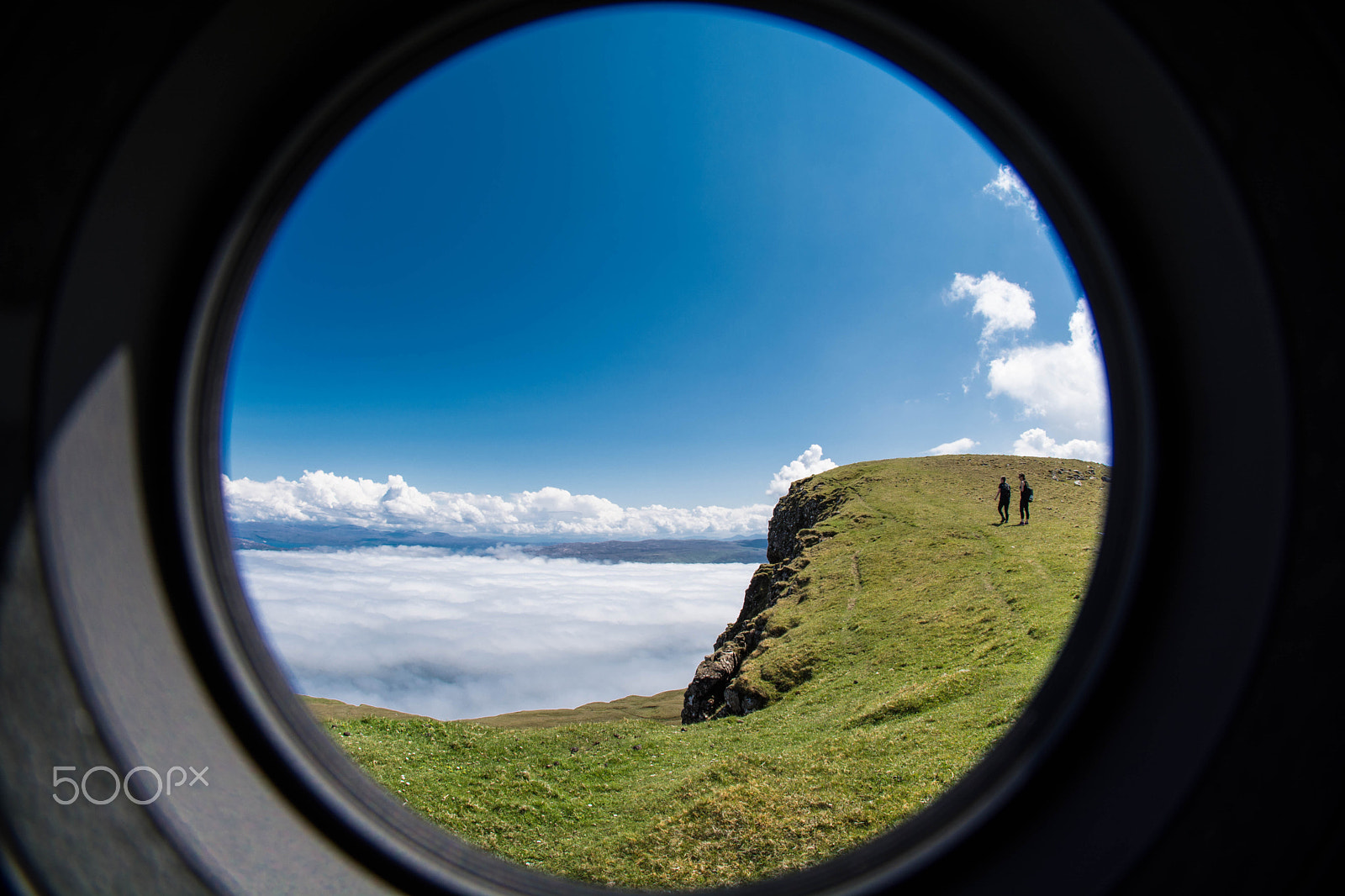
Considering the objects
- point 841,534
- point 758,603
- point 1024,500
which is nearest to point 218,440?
point 1024,500

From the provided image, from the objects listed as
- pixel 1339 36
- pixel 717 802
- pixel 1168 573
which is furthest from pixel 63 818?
pixel 717 802

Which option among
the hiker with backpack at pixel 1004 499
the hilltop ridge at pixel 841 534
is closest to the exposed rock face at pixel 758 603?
the hilltop ridge at pixel 841 534

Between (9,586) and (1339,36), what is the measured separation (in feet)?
21.4

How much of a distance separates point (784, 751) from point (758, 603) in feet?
126

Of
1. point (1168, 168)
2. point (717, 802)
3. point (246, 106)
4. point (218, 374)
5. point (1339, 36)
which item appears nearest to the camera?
point (1339, 36)

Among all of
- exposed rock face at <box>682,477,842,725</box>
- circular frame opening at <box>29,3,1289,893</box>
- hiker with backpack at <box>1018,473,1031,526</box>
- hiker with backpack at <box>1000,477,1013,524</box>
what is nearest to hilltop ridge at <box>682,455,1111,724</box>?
exposed rock face at <box>682,477,842,725</box>

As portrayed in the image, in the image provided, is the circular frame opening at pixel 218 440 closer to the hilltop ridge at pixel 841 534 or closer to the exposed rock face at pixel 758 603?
the hilltop ridge at pixel 841 534

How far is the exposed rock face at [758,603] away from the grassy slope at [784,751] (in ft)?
6.12

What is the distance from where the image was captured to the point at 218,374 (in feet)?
11.1

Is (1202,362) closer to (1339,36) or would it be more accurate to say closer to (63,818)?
(1339,36)

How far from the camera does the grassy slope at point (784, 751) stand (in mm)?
8133

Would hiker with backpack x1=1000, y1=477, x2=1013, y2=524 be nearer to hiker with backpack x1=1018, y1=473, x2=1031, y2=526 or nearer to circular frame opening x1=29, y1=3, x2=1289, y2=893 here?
hiker with backpack x1=1018, y1=473, x2=1031, y2=526

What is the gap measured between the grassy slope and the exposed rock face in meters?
1.86

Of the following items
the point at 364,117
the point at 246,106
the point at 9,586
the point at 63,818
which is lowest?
the point at 63,818
